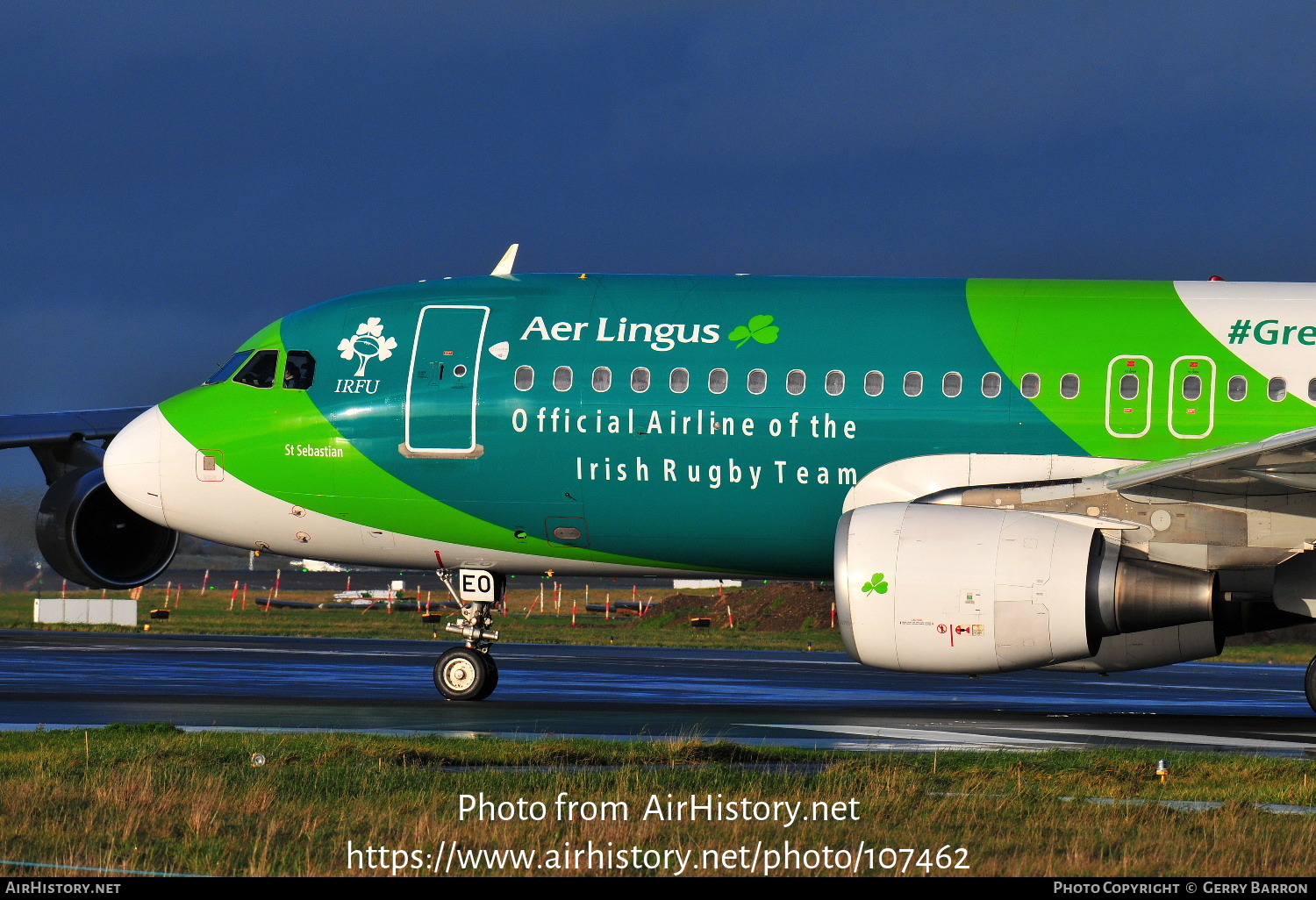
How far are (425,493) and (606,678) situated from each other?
21.6 ft

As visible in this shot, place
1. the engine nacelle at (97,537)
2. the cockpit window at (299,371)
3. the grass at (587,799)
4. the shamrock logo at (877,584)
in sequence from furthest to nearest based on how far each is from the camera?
the engine nacelle at (97,537) → the cockpit window at (299,371) → the shamrock logo at (877,584) → the grass at (587,799)

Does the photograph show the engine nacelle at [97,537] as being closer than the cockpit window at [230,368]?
No

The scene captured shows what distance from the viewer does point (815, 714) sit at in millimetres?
18000

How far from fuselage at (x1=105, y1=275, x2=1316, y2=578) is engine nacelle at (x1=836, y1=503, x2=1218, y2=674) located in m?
1.91

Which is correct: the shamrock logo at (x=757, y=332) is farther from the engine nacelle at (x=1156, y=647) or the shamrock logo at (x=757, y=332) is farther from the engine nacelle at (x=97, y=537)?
the engine nacelle at (x=97, y=537)

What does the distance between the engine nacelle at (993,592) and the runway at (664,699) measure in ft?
3.06

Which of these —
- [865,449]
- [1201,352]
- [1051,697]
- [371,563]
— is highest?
[1201,352]

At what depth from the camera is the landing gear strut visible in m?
18.3

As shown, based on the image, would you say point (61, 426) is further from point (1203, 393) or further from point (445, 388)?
point (1203, 393)

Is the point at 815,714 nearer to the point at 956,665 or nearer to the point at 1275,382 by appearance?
the point at 956,665

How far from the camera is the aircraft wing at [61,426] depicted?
80.9 ft

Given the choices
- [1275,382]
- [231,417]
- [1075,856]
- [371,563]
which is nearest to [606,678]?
[371,563]

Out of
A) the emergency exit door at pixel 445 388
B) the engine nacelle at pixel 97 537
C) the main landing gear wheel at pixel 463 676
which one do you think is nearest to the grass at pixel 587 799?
the main landing gear wheel at pixel 463 676

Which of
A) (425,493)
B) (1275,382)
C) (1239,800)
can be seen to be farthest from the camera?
(425,493)
